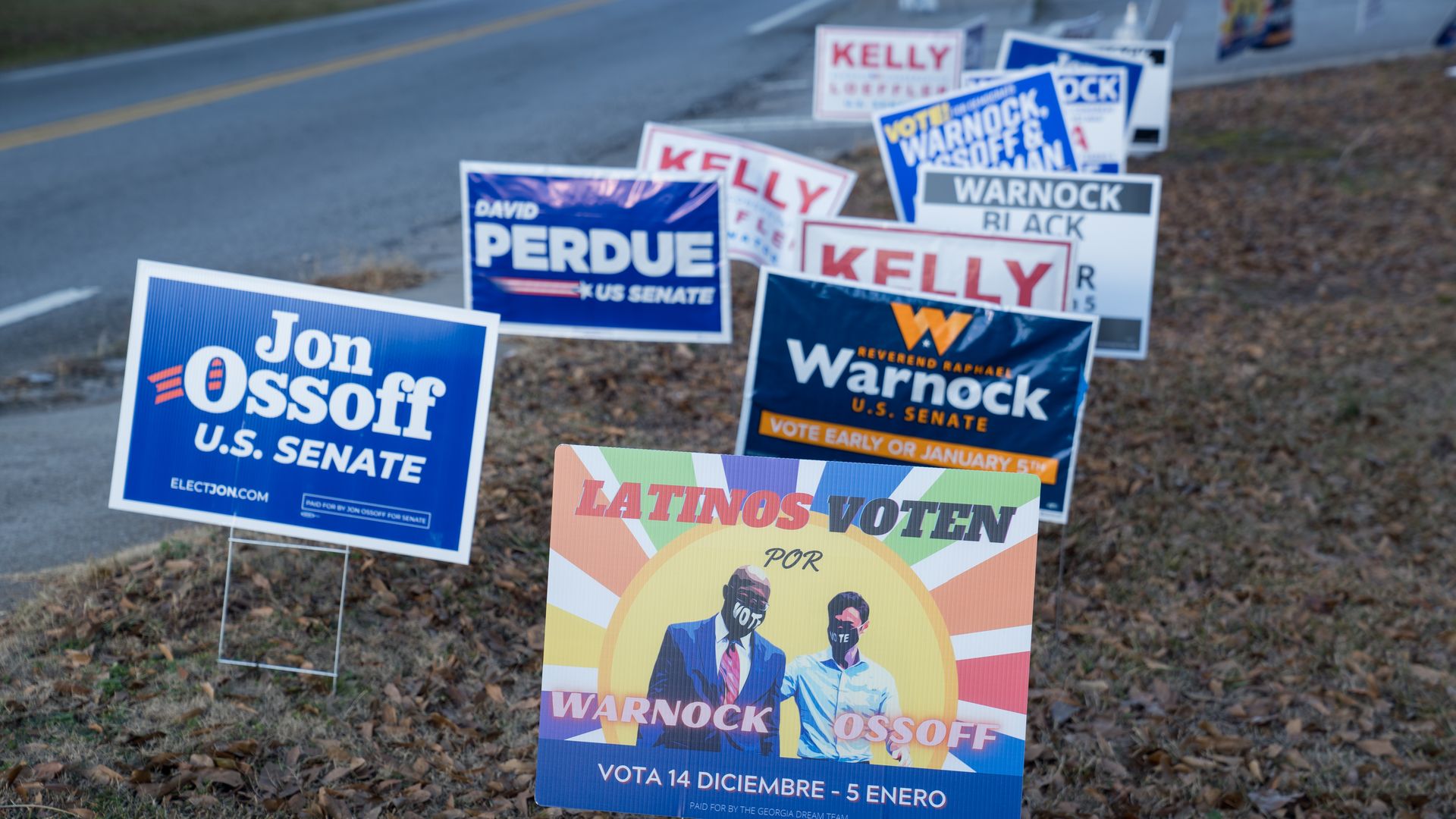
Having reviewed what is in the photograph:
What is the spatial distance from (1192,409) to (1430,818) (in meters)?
4.42

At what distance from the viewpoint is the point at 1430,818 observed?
4.75 m

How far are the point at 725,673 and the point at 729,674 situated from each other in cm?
1

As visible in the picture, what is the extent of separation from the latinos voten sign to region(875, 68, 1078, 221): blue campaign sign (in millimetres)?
4854

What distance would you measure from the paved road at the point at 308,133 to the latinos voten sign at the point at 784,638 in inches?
127

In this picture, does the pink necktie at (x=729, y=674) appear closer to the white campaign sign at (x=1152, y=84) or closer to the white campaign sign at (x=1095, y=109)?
the white campaign sign at (x=1095, y=109)

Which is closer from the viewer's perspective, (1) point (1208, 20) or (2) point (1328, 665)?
(2) point (1328, 665)

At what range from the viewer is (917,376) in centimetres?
530

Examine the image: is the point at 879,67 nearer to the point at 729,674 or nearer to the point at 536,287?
the point at 536,287

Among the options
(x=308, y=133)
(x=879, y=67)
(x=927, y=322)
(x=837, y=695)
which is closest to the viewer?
(x=837, y=695)

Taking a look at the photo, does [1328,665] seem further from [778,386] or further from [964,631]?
[964,631]

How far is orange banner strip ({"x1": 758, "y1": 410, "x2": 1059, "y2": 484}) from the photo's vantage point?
5.36 metres

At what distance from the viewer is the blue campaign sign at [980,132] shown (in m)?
7.98

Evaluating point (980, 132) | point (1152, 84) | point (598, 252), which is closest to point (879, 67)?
point (1152, 84)

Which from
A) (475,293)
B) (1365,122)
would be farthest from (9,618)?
(1365,122)
